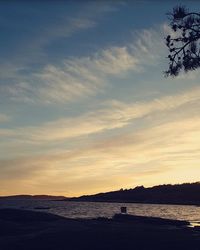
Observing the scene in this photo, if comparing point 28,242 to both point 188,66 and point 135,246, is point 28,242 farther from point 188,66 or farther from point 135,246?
point 188,66

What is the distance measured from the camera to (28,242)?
37156 mm

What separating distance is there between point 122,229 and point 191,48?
2618 centimetres

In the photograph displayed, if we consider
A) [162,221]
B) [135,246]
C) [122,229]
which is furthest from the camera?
[162,221]

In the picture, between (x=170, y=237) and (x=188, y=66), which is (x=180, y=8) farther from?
(x=170, y=237)

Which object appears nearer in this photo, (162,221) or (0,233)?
(0,233)

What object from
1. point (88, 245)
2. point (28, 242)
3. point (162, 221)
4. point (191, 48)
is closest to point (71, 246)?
point (88, 245)

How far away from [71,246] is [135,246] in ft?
15.8

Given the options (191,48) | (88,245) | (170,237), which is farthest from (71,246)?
(191,48)

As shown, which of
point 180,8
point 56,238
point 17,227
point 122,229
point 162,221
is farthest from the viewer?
point 162,221

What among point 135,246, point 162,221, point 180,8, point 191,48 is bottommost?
point 135,246

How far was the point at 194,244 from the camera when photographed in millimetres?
36312

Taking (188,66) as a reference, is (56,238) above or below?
below

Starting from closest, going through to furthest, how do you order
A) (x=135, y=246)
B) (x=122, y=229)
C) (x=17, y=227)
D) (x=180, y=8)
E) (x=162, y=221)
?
1. (x=180, y=8)
2. (x=135, y=246)
3. (x=122, y=229)
4. (x=17, y=227)
5. (x=162, y=221)

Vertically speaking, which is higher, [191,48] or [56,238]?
[191,48]
